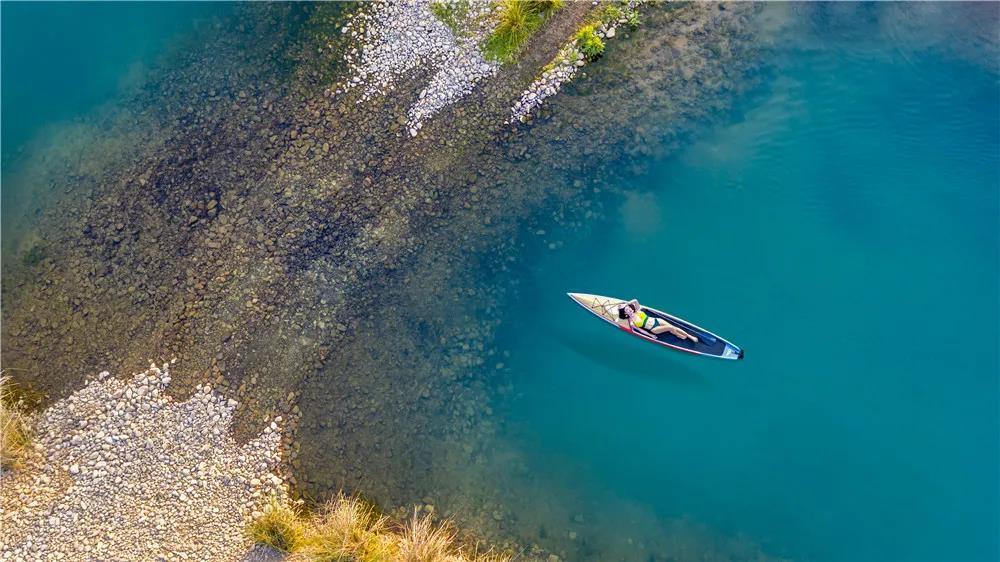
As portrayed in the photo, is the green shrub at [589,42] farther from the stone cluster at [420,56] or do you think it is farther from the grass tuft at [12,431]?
the grass tuft at [12,431]

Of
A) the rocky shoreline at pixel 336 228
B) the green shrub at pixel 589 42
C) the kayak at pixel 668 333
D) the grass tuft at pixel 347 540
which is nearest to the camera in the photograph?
the grass tuft at pixel 347 540

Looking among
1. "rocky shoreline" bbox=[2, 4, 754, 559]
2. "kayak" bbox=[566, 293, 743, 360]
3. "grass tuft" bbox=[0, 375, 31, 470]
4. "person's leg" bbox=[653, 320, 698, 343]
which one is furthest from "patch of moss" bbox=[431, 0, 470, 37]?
"grass tuft" bbox=[0, 375, 31, 470]

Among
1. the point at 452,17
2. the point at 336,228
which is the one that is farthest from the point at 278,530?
the point at 452,17

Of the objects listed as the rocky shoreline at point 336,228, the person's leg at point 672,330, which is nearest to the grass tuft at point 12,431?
the rocky shoreline at point 336,228

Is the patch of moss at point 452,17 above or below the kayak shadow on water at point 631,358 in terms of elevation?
above

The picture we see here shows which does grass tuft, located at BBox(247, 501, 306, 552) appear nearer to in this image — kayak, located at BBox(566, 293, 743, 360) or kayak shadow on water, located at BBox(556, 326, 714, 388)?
kayak shadow on water, located at BBox(556, 326, 714, 388)

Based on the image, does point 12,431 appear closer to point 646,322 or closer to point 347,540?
point 347,540
